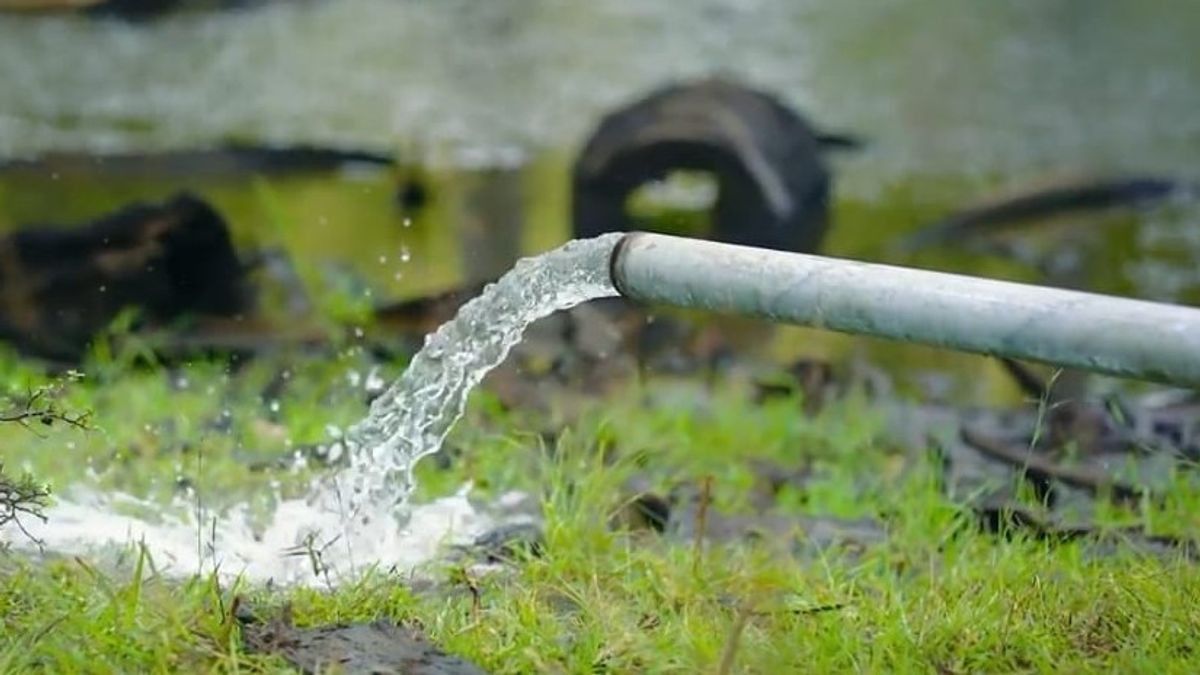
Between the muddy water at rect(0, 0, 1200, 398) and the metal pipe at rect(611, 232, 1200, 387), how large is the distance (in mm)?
3747

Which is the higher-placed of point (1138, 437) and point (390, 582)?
point (390, 582)

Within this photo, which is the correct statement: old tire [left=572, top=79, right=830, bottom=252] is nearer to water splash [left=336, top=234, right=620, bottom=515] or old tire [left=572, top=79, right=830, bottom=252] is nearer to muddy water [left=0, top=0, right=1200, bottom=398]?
muddy water [left=0, top=0, right=1200, bottom=398]

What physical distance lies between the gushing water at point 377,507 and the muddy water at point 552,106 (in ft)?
8.94

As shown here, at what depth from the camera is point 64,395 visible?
4.41m

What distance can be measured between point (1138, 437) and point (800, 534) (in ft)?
4.38

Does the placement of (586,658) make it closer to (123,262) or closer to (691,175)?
(123,262)

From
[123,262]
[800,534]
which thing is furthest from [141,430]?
[800,534]

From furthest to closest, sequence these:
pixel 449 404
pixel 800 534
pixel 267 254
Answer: pixel 267 254 → pixel 800 534 → pixel 449 404

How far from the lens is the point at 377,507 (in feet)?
10.2

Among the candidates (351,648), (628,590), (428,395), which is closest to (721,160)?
(428,395)

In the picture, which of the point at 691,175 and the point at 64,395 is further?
the point at 691,175

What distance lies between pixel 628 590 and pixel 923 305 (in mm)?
846

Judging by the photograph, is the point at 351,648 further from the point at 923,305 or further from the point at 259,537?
the point at 259,537

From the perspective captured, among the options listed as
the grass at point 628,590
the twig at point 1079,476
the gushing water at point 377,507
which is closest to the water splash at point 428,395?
the gushing water at point 377,507
